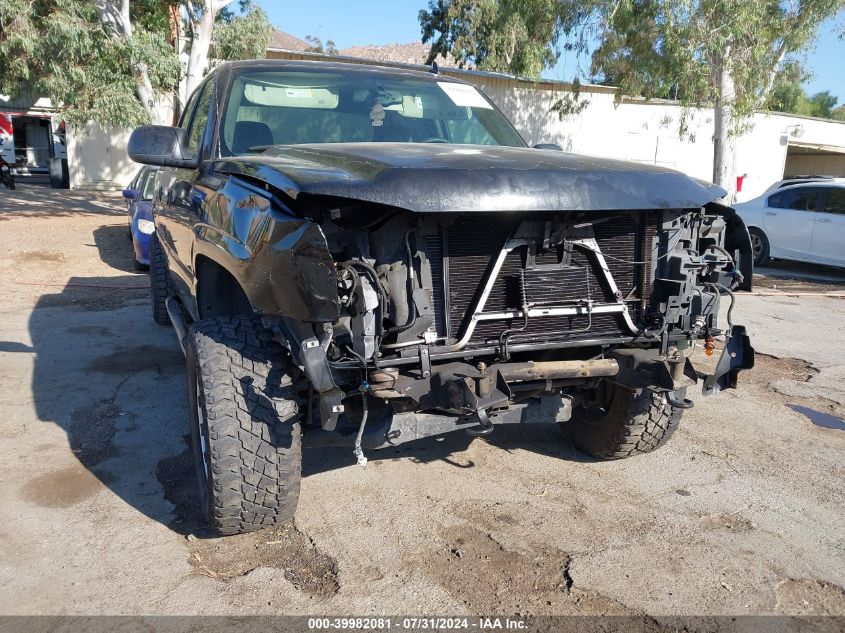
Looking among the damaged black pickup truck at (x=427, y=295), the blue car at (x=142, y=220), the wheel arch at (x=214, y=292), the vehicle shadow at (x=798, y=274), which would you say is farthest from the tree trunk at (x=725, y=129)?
the wheel arch at (x=214, y=292)

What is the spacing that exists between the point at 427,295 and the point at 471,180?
0.48 m

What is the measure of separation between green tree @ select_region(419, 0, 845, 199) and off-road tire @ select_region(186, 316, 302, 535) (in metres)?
12.0

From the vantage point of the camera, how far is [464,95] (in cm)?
472

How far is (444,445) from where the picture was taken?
4.36 meters

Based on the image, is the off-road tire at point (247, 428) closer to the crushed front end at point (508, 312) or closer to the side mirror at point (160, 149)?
the crushed front end at point (508, 312)

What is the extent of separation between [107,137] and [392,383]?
2293cm

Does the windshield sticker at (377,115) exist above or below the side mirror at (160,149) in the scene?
above

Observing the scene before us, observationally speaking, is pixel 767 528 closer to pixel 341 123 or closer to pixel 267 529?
pixel 267 529

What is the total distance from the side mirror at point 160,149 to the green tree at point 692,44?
1107cm

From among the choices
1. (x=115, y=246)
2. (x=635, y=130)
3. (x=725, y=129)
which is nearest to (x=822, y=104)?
(x=635, y=130)

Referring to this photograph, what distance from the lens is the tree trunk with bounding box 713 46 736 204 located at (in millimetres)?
13594

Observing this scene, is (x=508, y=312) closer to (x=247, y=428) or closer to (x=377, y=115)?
(x=247, y=428)

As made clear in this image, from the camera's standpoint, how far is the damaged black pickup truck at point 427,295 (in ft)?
8.75

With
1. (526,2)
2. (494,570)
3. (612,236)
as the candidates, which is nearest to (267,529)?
(494,570)
